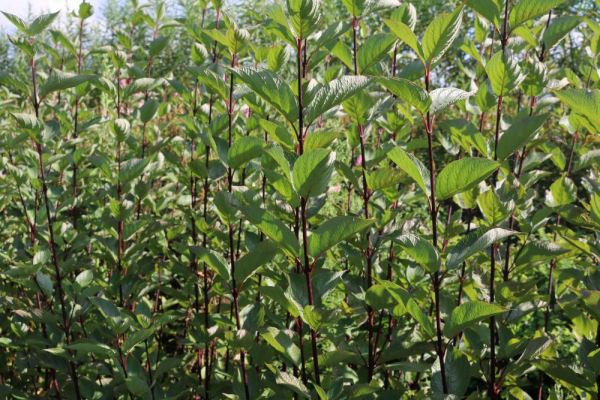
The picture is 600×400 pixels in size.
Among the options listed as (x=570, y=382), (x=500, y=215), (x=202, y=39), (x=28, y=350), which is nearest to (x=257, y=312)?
(x=500, y=215)

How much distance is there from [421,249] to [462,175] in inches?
6.7

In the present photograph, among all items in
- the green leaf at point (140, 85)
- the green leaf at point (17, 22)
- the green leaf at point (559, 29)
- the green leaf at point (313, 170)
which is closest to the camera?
the green leaf at point (313, 170)

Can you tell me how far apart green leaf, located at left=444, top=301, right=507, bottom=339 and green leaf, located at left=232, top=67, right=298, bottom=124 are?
54 cm

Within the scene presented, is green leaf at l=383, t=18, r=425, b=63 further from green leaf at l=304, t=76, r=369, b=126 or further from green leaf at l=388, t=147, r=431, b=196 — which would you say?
green leaf at l=388, t=147, r=431, b=196

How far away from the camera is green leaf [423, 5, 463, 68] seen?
111 centimetres

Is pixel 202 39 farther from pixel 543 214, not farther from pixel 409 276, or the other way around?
pixel 543 214

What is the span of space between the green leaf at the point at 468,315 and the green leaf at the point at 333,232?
0.26 m

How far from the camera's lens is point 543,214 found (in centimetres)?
154

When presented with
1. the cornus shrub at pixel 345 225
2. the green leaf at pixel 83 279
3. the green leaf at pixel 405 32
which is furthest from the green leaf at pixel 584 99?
the green leaf at pixel 83 279

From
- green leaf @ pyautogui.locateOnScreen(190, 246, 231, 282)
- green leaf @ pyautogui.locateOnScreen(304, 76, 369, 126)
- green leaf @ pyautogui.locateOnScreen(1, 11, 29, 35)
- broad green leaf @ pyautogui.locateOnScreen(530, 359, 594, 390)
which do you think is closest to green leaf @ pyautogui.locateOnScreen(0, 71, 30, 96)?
green leaf @ pyautogui.locateOnScreen(1, 11, 29, 35)

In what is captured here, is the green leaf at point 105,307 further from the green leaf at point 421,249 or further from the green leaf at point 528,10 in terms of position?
the green leaf at point 528,10

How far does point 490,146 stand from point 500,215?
27cm

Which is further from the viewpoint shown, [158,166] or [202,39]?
[158,166]

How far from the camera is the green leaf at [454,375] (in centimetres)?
125
